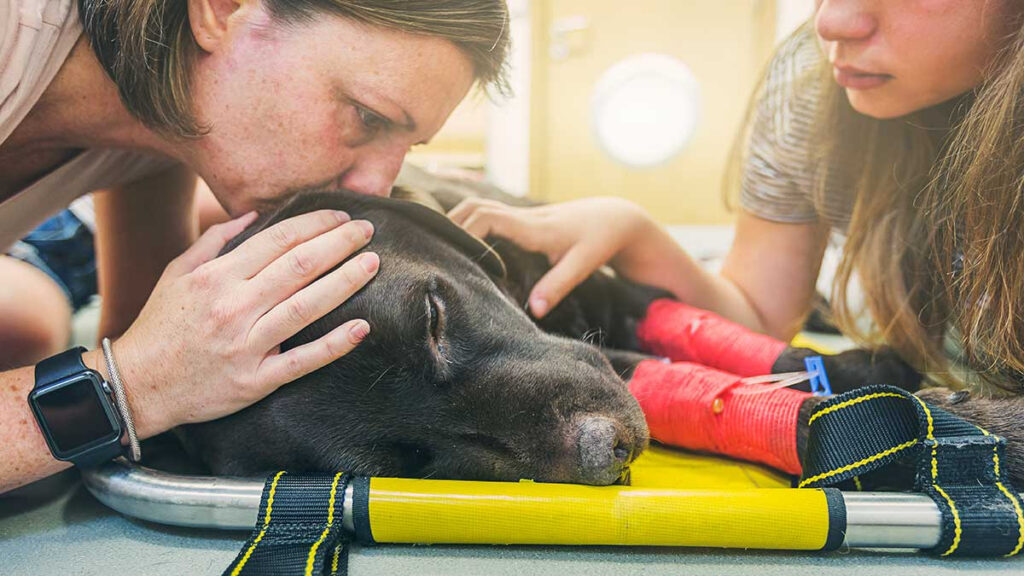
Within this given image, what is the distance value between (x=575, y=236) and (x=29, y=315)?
1248 mm

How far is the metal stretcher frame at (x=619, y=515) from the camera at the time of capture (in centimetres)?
92

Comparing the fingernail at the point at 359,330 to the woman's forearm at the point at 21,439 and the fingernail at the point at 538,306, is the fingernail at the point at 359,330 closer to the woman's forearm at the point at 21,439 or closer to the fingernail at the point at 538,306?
the woman's forearm at the point at 21,439

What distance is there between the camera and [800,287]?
192cm

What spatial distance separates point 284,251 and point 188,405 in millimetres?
249

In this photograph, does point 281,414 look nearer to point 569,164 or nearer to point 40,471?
point 40,471

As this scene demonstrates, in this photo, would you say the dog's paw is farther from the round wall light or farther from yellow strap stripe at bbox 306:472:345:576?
the round wall light

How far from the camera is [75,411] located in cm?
103

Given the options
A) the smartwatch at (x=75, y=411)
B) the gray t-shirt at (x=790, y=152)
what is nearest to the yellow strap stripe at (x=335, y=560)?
the smartwatch at (x=75, y=411)

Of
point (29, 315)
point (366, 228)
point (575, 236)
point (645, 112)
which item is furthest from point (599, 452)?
point (645, 112)

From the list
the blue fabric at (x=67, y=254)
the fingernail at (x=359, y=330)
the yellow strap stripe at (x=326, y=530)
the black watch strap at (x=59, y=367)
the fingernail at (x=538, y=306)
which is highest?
the fingernail at (x=359, y=330)

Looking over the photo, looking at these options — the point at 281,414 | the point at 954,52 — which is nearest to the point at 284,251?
the point at 281,414

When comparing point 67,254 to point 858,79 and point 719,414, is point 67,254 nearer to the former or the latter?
point 719,414

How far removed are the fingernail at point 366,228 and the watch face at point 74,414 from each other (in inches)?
16.2

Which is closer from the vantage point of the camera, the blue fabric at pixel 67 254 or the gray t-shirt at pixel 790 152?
the gray t-shirt at pixel 790 152
